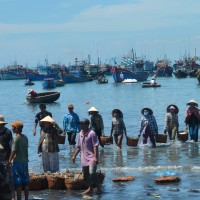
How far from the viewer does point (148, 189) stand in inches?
520

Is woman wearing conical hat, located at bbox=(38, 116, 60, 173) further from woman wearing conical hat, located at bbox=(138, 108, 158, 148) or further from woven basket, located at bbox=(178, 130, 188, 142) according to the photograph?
woven basket, located at bbox=(178, 130, 188, 142)

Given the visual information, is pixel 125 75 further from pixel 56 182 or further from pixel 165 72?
pixel 56 182

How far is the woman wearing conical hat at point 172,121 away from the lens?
2131 centimetres

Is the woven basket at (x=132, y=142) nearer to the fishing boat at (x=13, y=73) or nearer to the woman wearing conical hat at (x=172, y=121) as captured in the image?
the woman wearing conical hat at (x=172, y=121)

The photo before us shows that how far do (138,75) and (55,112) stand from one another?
242 ft

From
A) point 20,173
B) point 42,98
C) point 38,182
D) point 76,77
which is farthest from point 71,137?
point 76,77

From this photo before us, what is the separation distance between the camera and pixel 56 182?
13.4 m

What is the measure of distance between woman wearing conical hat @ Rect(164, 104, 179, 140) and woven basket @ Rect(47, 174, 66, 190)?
27.7 ft

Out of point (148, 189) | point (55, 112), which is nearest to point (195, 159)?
point (148, 189)

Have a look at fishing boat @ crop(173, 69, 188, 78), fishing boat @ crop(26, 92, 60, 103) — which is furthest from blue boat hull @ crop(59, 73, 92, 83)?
fishing boat @ crop(26, 92, 60, 103)

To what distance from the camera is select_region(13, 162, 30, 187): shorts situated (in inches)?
462

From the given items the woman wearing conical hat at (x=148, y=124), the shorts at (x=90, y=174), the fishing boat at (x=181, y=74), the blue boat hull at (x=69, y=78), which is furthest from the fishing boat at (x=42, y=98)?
the fishing boat at (x=181, y=74)

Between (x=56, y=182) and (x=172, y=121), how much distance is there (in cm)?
871

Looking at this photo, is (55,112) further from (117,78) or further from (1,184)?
(117,78)
